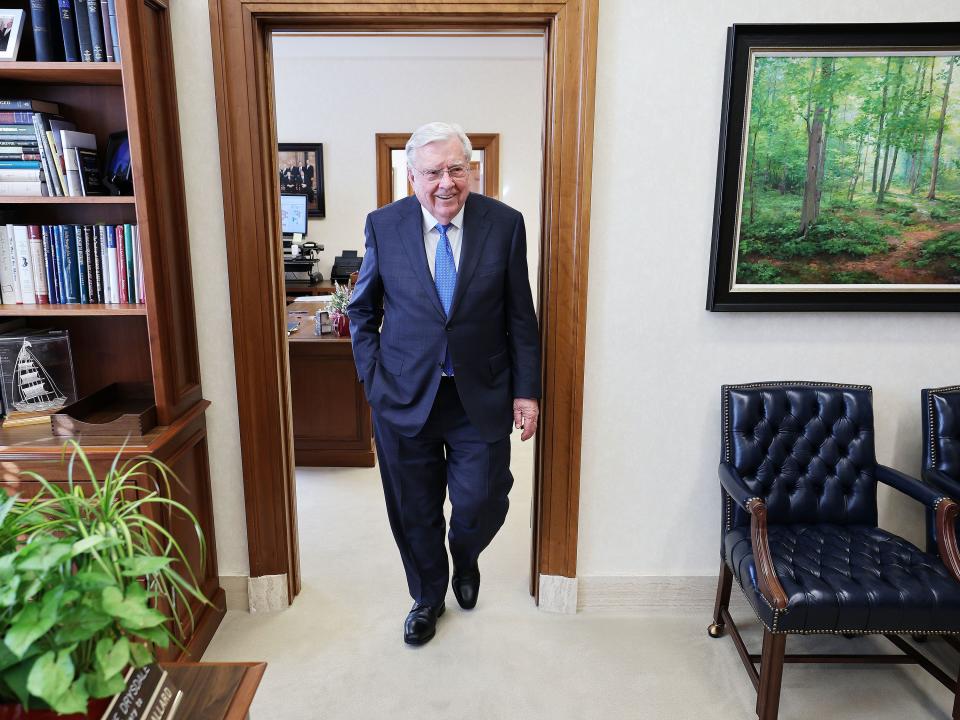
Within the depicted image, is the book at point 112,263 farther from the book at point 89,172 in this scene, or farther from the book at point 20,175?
the book at point 20,175

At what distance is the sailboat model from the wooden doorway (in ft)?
1.88

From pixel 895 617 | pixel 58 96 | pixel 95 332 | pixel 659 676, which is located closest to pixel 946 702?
pixel 895 617

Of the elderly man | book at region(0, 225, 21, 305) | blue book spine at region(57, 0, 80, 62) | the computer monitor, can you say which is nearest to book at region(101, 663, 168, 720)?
the elderly man

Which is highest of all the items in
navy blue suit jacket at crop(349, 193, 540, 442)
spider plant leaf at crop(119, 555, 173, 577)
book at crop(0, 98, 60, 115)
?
book at crop(0, 98, 60, 115)

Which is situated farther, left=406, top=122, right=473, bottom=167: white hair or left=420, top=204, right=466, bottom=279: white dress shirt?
left=420, top=204, right=466, bottom=279: white dress shirt

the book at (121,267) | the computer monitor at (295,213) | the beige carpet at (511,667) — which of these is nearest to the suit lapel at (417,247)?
the book at (121,267)

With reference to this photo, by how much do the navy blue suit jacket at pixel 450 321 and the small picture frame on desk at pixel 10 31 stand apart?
3.55ft

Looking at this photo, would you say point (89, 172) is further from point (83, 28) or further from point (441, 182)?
point (441, 182)

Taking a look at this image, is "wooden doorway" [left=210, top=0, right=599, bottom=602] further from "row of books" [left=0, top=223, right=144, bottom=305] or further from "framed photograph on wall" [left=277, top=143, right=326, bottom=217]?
"framed photograph on wall" [left=277, top=143, right=326, bottom=217]

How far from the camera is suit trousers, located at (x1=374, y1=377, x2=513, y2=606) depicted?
220cm

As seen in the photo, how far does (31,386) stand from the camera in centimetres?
209

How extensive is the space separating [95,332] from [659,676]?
219cm

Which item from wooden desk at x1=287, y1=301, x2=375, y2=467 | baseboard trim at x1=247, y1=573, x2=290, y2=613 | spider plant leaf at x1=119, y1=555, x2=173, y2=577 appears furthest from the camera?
wooden desk at x1=287, y1=301, x2=375, y2=467

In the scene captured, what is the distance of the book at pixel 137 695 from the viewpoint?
953 millimetres
